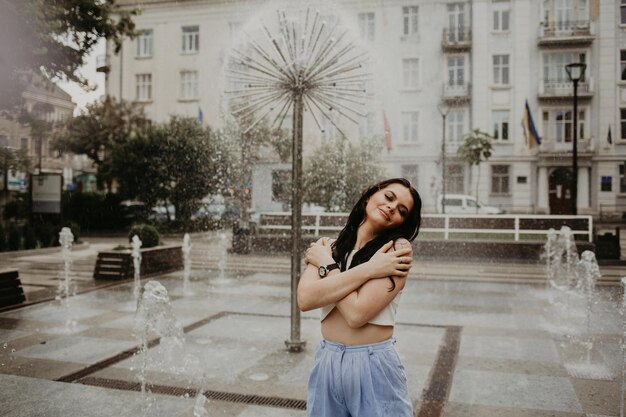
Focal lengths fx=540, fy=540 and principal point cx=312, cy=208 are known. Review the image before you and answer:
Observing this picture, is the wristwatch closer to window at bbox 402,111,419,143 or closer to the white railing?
the white railing

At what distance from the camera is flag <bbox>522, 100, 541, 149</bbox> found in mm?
12344

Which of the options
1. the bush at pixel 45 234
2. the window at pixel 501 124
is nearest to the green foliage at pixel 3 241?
the bush at pixel 45 234

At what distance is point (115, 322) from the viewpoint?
265 inches

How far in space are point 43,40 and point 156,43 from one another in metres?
10.8

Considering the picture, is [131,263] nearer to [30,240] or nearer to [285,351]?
[30,240]

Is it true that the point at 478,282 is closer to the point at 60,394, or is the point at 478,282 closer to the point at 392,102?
the point at 60,394

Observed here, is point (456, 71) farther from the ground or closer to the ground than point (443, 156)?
farther from the ground

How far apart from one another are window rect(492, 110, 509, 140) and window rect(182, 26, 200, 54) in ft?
36.1

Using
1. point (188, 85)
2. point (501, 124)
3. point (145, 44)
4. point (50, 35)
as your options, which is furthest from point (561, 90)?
point (145, 44)

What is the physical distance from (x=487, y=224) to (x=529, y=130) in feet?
8.39

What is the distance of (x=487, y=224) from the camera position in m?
13.9

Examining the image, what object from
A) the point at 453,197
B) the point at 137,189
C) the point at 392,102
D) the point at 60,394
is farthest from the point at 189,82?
the point at 60,394

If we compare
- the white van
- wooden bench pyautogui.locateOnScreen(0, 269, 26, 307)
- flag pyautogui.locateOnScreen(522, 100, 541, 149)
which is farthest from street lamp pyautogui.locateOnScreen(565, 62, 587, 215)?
wooden bench pyautogui.locateOnScreen(0, 269, 26, 307)

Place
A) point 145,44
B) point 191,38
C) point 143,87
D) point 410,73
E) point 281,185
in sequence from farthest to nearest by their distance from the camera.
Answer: point 143,87
point 281,185
point 145,44
point 191,38
point 410,73
